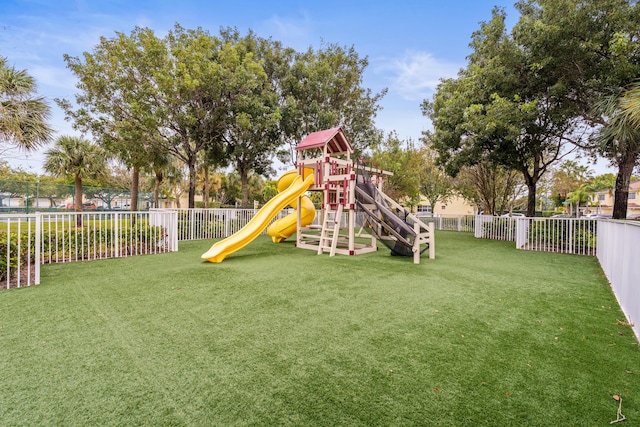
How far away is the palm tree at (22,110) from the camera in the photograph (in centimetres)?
734

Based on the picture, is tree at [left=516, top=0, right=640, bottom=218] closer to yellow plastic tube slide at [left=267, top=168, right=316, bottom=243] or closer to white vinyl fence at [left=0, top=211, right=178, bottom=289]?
yellow plastic tube slide at [left=267, top=168, right=316, bottom=243]

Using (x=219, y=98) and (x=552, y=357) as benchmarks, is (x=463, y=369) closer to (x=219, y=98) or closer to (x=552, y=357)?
(x=552, y=357)

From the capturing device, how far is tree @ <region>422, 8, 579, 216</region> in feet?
32.7

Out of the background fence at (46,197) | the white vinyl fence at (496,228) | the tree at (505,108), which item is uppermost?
the tree at (505,108)

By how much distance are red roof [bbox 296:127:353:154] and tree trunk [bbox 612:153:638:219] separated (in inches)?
329

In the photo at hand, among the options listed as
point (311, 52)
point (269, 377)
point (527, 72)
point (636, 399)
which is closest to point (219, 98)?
point (311, 52)

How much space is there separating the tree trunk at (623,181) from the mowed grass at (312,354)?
6593mm

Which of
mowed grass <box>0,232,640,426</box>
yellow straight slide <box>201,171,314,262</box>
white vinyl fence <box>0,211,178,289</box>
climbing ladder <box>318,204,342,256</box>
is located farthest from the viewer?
climbing ladder <box>318,204,342,256</box>

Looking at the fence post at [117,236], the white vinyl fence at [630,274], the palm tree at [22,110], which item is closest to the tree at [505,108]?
the white vinyl fence at [630,274]

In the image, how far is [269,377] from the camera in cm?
226

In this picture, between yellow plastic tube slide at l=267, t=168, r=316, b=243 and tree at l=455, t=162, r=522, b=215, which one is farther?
tree at l=455, t=162, r=522, b=215

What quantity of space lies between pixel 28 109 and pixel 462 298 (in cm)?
1070

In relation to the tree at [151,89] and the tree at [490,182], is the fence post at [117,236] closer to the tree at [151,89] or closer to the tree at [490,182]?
the tree at [151,89]

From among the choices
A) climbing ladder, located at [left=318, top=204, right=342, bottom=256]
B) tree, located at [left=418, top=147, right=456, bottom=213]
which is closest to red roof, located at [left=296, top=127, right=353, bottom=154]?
climbing ladder, located at [left=318, top=204, right=342, bottom=256]
